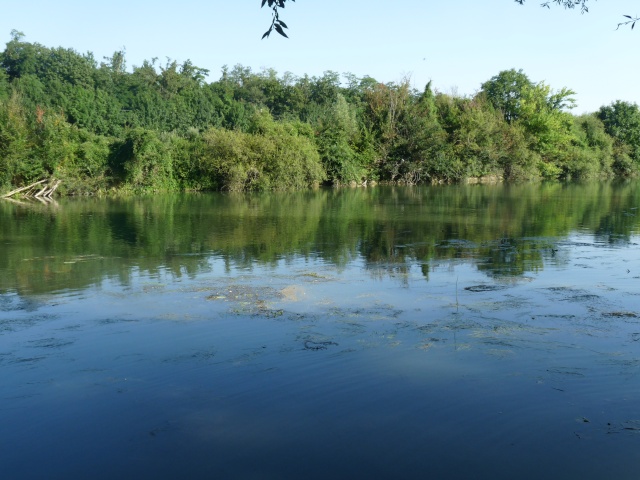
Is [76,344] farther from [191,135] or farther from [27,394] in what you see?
[191,135]

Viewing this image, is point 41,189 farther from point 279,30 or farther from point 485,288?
point 279,30

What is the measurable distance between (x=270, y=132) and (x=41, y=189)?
1655cm

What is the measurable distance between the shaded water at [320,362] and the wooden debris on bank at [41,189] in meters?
23.1

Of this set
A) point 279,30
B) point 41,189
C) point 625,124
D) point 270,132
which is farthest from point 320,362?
point 625,124

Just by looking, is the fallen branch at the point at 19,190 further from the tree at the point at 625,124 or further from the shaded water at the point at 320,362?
the tree at the point at 625,124

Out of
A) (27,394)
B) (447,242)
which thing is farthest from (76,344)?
(447,242)

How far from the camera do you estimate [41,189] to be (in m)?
38.6

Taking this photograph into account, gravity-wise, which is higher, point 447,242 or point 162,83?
point 162,83

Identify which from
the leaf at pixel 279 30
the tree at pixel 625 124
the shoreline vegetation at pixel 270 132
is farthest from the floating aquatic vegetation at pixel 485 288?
the tree at pixel 625 124

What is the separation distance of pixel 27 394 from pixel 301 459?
3347mm

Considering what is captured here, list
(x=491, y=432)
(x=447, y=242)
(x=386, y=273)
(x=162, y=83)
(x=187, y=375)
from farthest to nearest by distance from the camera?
(x=162, y=83) < (x=447, y=242) < (x=386, y=273) < (x=187, y=375) < (x=491, y=432)

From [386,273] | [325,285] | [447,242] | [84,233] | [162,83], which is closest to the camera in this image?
[325,285]

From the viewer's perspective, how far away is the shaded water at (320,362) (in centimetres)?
562

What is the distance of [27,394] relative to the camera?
694 cm
